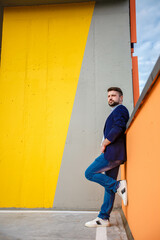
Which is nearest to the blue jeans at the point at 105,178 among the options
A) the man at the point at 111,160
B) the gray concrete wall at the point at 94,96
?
the man at the point at 111,160

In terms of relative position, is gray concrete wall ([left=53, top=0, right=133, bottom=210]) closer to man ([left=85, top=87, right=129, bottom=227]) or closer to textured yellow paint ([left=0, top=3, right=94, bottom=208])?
textured yellow paint ([left=0, top=3, right=94, bottom=208])

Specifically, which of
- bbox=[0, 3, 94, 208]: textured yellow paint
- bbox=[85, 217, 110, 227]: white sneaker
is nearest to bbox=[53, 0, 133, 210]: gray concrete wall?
bbox=[0, 3, 94, 208]: textured yellow paint

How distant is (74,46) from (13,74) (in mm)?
1143

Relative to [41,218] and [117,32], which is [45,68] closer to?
[117,32]

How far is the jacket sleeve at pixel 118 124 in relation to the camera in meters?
2.20

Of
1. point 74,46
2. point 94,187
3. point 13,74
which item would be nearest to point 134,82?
point 74,46

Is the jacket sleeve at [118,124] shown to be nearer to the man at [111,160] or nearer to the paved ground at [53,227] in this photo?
the man at [111,160]

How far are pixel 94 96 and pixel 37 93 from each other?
3.13 feet

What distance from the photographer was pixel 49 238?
199 centimetres

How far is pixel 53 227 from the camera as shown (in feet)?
7.74

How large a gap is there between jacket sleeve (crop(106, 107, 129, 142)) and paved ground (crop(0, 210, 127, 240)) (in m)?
0.94

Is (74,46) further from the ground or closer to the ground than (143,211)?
further from the ground

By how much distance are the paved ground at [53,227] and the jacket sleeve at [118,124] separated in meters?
0.94

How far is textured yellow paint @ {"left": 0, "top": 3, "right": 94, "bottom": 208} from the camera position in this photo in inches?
129
